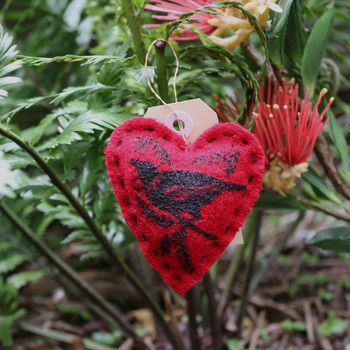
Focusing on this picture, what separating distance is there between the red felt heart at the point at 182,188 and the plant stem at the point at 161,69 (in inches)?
3.0

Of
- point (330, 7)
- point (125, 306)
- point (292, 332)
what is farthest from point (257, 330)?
point (330, 7)

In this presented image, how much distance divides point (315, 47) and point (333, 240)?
290 millimetres

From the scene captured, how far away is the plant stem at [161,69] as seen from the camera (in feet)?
1.27

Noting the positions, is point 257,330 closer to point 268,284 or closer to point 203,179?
point 268,284

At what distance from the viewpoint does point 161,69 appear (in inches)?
16.1

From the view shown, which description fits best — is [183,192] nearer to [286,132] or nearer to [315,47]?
[286,132]

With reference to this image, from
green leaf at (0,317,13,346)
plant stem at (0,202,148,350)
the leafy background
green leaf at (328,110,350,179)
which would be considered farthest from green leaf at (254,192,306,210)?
green leaf at (0,317,13,346)

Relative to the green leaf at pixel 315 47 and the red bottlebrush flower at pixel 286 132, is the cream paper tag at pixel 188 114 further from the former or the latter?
the green leaf at pixel 315 47

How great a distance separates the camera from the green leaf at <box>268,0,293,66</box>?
1.24 feet

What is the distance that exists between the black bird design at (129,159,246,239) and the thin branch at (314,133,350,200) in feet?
0.79

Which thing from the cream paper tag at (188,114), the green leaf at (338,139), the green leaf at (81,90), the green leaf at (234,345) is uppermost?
the green leaf at (81,90)

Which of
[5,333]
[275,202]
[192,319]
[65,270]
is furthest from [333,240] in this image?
[5,333]

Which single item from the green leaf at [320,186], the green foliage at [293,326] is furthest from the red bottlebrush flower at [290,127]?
the green foliage at [293,326]

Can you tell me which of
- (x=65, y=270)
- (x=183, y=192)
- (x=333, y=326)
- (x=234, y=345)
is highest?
(x=183, y=192)
